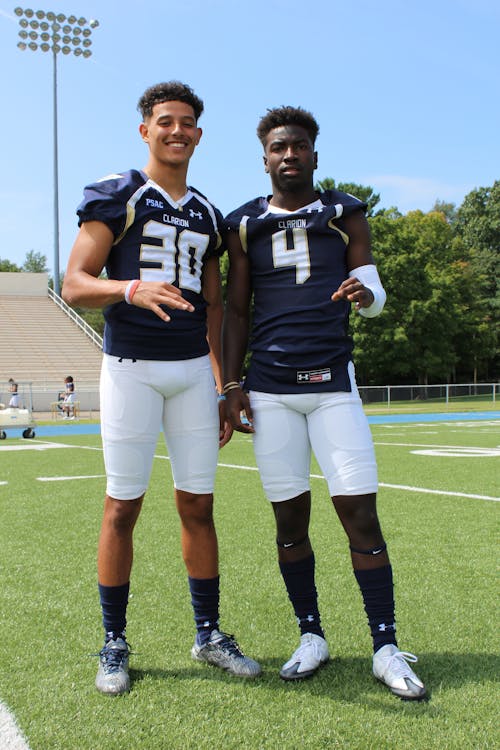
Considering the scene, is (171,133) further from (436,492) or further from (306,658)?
(436,492)

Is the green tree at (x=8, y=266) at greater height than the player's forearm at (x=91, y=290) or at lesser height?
greater

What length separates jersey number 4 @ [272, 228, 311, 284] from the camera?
2723 millimetres

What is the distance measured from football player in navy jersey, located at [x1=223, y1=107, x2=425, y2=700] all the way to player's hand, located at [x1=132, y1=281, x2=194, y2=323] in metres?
0.53

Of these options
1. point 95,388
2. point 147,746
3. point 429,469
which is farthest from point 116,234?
point 95,388

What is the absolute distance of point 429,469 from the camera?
8.53 meters

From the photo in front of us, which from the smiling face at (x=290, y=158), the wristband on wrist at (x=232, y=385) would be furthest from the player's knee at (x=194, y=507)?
the smiling face at (x=290, y=158)

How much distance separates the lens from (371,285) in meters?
2.71

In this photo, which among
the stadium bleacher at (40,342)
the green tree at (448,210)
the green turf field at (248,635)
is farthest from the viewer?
the green tree at (448,210)

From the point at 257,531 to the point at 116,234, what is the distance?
2998mm

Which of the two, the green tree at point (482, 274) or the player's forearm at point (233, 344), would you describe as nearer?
the player's forearm at point (233, 344)

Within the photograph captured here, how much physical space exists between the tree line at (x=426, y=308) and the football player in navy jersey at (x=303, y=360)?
3085 cm

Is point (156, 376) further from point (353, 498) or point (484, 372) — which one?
point (484, 372)

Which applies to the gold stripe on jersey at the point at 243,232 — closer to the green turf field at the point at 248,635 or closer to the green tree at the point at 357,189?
the green turf field at the point at 248,635

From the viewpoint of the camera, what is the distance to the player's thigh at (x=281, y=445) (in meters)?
2.70
